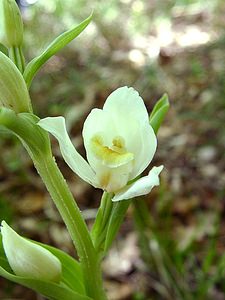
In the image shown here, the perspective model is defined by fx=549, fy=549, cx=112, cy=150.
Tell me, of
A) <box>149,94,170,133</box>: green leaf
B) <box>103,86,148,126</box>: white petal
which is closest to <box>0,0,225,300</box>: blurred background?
<box>149,94,170,133</box>: green leaf

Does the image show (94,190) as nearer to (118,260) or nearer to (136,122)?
(118,260)

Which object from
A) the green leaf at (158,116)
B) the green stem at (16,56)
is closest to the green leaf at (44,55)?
the green stem at (16,56)

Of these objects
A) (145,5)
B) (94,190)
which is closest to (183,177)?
(94,190)

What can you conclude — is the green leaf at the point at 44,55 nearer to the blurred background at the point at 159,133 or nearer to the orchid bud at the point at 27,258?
the orchid bud at the point at 27,258

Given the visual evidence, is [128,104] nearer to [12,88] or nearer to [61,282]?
[12,88]

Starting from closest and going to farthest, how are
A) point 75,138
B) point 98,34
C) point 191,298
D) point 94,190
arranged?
point 191,298 < point 94,190 < point 75,138 < point 98,34

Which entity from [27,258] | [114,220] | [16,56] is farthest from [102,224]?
[16,56]

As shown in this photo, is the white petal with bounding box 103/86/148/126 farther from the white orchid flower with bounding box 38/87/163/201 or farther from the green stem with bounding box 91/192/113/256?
the green stem with bounding box 91/192/113/256
